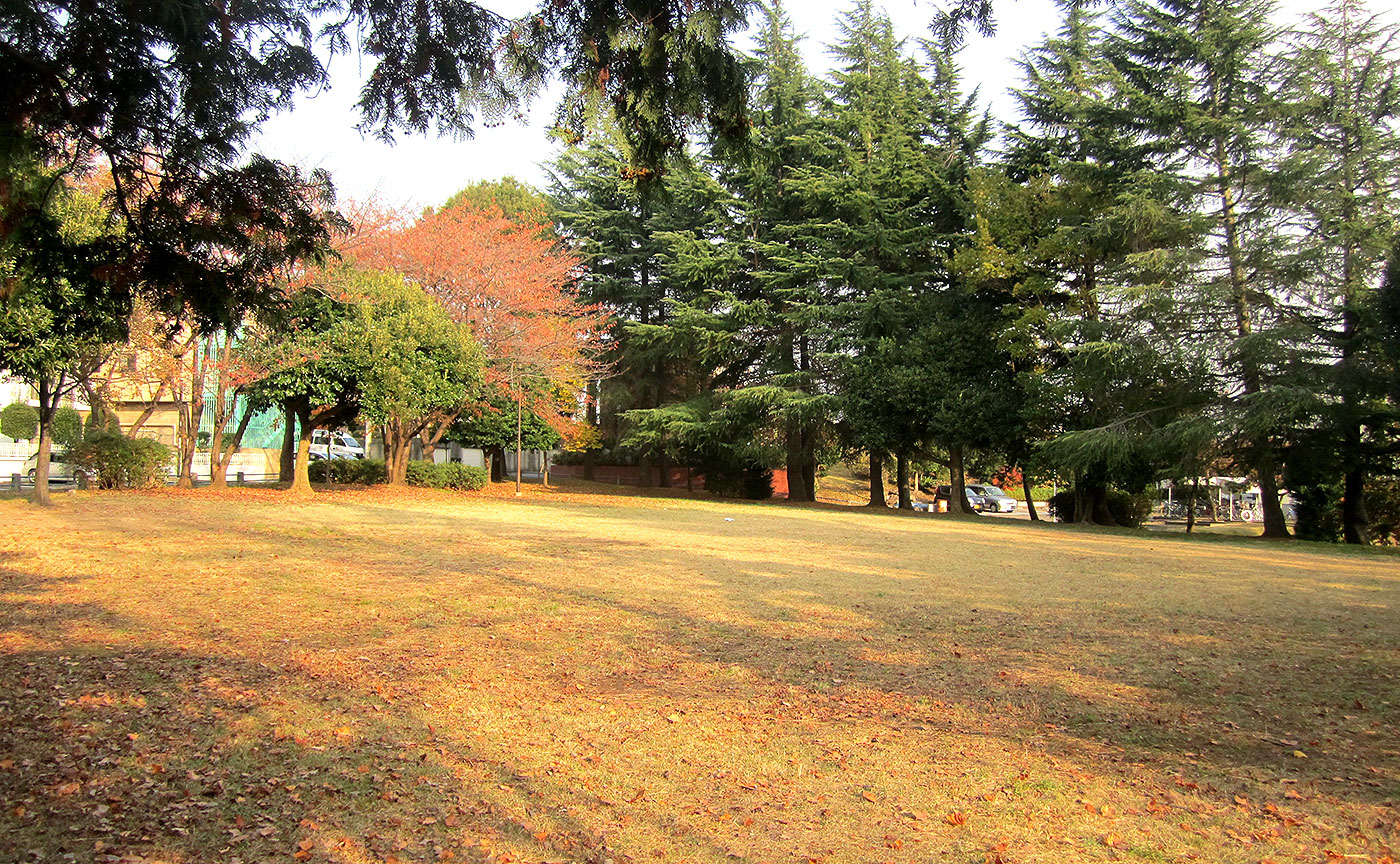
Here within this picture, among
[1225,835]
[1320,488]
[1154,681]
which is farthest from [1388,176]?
[1225,835]

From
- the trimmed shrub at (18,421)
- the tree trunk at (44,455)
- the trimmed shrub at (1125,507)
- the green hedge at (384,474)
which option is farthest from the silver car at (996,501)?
the trimmed shrub at (18,421)

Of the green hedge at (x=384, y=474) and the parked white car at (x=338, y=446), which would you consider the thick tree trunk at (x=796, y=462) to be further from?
the parked white car at (x=338, y=446)

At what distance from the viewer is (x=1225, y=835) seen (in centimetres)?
346

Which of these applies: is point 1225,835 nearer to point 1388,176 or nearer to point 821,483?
point 1388,176

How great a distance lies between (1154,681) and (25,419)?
35.3 meters

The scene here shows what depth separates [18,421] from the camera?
A: 29.3m

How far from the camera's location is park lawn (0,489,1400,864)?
3.37 m

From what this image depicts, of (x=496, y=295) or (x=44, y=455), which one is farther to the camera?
(x=496, y=295)

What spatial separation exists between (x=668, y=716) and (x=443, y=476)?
902 inches

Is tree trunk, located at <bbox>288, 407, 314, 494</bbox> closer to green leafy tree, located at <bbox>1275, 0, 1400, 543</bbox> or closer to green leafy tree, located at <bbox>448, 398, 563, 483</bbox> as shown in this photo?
green leafy tree, located at <bbox>448, 398, 563, 483</bbox>

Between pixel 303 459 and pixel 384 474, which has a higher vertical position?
pixel 303 459

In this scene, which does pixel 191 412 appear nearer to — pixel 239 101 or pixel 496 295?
pixel 496 295

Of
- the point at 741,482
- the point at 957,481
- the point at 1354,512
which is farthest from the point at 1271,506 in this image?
the point at 741,482

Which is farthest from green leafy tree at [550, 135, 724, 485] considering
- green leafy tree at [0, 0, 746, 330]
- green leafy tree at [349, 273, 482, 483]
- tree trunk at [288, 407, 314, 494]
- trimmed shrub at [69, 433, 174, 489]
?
green leafy tree at [0, 0, 746, 330]
